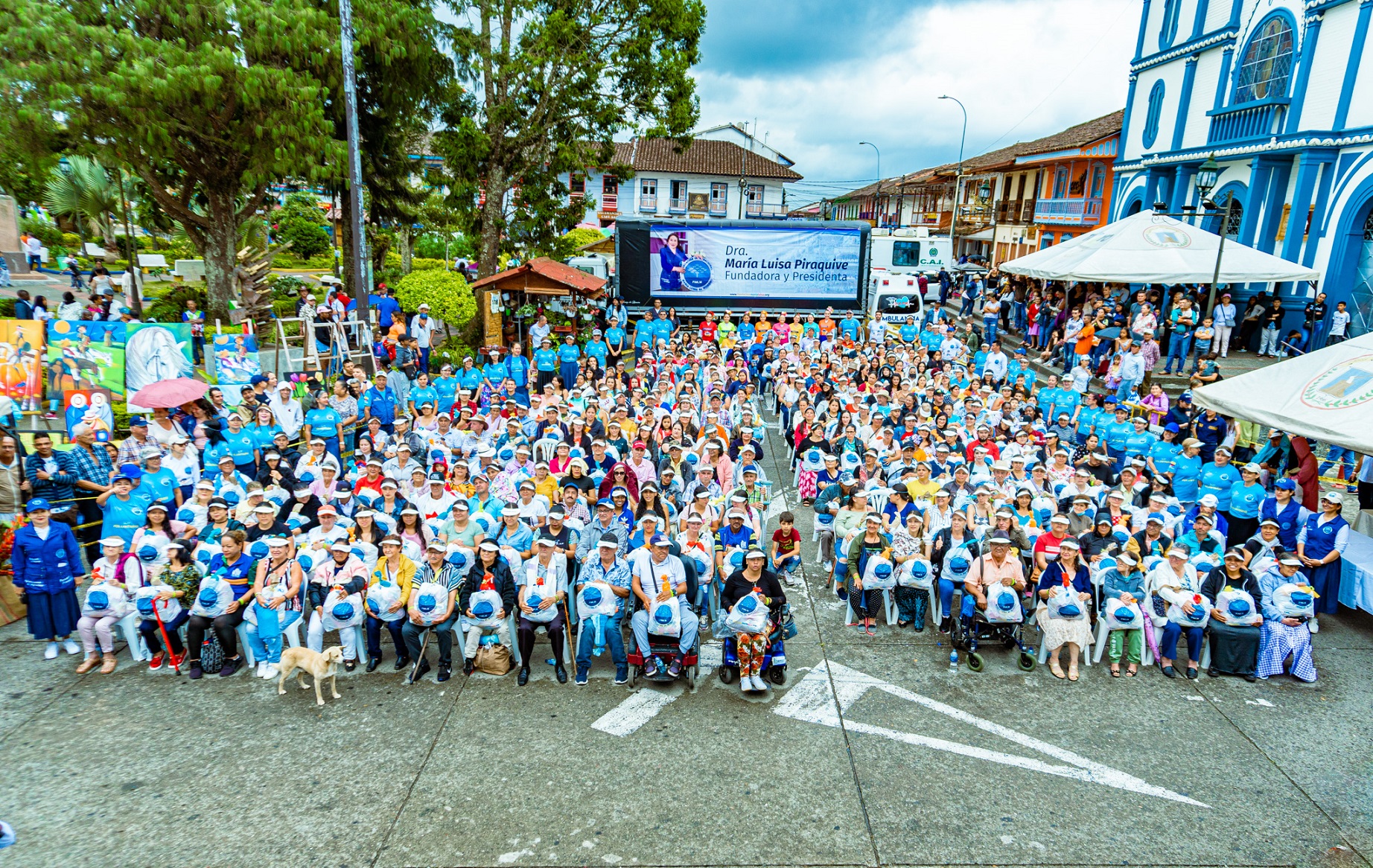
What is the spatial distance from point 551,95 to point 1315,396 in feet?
66.4

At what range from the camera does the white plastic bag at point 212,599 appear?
7598 millimetres

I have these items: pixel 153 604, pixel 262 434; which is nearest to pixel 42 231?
pixel 262 434

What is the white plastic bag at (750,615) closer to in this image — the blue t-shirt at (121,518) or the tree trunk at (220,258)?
the blue t-shirt at (121,518)

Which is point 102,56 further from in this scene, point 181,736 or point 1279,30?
point 1279,30

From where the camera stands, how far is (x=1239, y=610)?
7910 mm

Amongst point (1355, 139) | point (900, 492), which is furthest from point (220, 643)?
point (1355, 139)

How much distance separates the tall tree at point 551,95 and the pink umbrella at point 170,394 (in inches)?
526

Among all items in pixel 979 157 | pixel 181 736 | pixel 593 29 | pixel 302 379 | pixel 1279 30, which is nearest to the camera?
pixel 181 736

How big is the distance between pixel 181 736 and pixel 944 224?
198 feet

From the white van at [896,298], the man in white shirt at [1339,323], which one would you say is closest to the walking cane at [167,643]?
the white van at [896,298]

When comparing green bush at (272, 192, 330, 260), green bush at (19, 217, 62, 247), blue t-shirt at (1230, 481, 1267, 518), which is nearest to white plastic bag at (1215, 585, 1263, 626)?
blue t-shirt at (1230, 481, 1267, 518)

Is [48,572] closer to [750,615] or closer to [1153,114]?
[750,615]

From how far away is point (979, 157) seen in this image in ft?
187

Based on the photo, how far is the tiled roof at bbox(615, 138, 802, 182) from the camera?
5788cm
